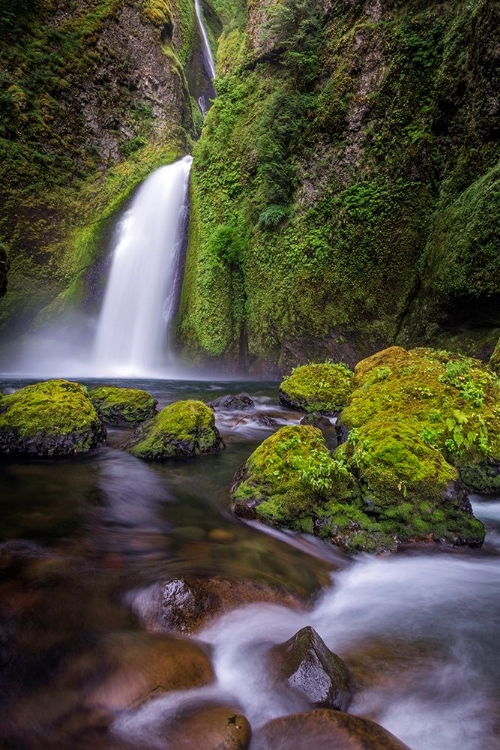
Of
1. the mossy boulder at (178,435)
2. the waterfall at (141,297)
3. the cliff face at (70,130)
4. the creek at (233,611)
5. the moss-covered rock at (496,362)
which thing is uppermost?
the cliff face at (70,130)

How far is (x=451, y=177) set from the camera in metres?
10.6

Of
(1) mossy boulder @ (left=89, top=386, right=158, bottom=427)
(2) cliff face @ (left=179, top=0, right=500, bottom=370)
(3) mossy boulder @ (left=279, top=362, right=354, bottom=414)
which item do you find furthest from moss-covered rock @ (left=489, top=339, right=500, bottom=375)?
(1) mossy boulder @ (left=89, top=386, right=158, bottom=427)

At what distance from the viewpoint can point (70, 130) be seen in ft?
59.8

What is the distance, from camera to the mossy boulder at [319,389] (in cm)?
844

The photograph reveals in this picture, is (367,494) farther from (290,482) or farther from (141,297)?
(141,297)

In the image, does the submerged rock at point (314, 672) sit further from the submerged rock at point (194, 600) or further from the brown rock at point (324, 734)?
the submerged rock at point (194, 600)

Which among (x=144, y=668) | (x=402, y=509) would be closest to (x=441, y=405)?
(x=402, y=509)

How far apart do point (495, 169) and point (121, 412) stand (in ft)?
30.0

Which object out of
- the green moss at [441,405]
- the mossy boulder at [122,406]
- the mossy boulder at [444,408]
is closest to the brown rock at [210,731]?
the mossy boulder at [444,408]

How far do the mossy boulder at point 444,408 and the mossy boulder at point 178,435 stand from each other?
6.40 ft

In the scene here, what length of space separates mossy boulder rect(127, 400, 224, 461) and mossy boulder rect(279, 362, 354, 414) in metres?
2.96

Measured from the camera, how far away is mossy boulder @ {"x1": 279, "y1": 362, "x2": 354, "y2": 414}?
844cm

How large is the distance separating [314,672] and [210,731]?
543mm

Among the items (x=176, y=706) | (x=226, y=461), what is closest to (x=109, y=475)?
(x=226, y=461)
